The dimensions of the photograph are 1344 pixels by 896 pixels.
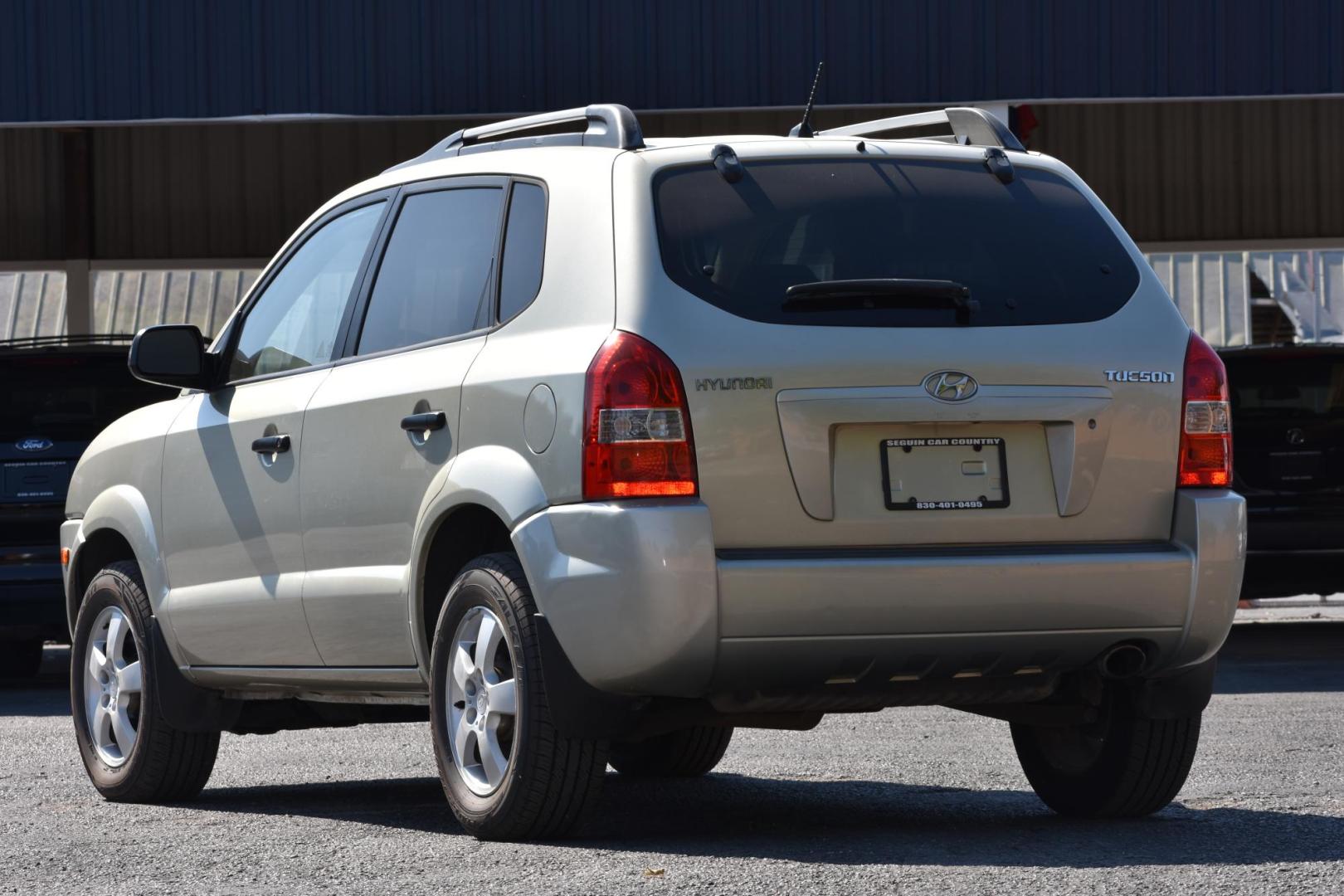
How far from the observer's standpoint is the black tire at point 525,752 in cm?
557

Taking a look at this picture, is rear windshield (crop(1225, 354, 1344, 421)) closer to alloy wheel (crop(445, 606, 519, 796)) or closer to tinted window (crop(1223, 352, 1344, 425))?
tinted window (crop(1223, 352, 1344, 425))

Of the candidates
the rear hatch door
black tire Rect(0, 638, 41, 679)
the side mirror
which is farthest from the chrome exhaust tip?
black tire Rect(0, 638, 41, 679)

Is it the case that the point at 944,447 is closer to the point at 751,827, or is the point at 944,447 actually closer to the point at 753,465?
the point at 753,465

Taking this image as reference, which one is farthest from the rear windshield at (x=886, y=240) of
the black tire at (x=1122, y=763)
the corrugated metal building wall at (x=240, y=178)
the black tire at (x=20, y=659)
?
the corrugated metal building wall at (x=240, y=178)

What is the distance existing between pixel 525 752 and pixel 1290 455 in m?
8.63

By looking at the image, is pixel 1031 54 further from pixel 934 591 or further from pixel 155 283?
pixel 155 283

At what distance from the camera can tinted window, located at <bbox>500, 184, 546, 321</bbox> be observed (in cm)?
588

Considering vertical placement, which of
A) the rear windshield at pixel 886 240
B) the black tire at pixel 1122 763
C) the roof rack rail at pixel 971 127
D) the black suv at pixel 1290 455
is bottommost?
the black suv at pixel 1290 455

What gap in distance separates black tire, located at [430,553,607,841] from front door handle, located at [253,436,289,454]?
3.32 ft

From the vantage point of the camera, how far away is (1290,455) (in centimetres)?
1324

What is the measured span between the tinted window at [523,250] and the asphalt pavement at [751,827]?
1.39 metres

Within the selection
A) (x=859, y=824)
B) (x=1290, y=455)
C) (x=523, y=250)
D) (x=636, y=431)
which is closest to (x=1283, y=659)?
(x=1290, y=455)

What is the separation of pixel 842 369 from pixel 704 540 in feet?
1.80

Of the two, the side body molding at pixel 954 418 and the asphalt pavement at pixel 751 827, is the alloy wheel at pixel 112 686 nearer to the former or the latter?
the asphalt pavement at pixel 751 827
